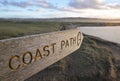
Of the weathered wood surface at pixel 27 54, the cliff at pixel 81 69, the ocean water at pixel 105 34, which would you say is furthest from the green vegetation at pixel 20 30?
the weathered wood surface at pixel 27 54

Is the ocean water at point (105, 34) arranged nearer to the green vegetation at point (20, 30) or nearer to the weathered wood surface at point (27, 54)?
the green vegetation at point (20, 30)

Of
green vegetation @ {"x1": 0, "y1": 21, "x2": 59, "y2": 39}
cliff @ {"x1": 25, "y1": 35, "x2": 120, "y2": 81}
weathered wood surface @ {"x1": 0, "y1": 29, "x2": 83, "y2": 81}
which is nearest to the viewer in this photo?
weathered wood surface @ {"x1": 0, "y1": 29, "x2": 83, "y2": 81}

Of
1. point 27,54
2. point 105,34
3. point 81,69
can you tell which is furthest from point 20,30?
point 105,34

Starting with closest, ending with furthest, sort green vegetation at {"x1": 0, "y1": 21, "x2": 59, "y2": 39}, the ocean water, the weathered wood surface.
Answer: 1. the weathered wood surface
2. green vegetation at {"x1": 0, "y1": 21, "x2": 59, "y2": 39}
3. the ocean water

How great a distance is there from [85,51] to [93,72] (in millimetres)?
2192

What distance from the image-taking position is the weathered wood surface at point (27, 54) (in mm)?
3496

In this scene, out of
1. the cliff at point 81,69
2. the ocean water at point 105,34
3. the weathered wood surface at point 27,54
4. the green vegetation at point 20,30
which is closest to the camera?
the weathered wood surface at point 27,54

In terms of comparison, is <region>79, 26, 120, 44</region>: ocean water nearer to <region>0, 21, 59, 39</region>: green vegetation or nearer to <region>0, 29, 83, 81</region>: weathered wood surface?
<region>0, 21, 59, 39</region>: green vegetation

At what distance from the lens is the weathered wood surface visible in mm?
3496

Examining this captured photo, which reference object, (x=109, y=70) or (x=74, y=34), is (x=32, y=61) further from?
(x=109, y=70)

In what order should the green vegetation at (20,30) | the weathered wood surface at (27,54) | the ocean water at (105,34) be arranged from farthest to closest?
the ocean water at (105,34), the green vegetation at (20,30), the weathered wood surface at (27,54)

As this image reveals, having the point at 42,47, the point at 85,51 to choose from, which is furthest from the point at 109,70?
the point at 42,47

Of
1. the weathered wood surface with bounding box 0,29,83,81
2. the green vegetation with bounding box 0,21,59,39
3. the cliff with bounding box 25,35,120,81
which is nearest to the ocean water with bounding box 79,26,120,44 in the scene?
the green vegetation with bounding box 0,21,59,39

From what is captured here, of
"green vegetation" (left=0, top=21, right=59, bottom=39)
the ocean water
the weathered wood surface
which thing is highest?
the weathered wood surface
